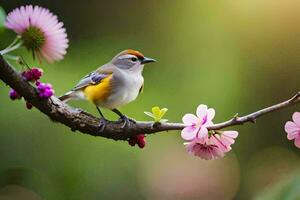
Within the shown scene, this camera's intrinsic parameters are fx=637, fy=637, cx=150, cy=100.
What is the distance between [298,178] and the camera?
1.63 feet

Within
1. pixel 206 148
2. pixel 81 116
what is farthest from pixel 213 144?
pixel 81 116

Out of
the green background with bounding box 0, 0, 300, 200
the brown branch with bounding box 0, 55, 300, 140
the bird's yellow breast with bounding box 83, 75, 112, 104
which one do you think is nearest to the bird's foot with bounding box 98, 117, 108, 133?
the brown branch with bounding box 0, 55, 300, 140

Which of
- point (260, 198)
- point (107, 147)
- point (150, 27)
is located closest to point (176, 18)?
point (150, 27)

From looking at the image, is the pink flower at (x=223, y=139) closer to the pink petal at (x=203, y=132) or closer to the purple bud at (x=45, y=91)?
the pink petal at (x=203, y=132)

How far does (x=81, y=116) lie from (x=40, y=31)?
0.41ft

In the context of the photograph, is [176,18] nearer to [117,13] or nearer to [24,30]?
[117,13]

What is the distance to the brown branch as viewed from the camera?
474mm

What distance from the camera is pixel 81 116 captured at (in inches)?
21.7

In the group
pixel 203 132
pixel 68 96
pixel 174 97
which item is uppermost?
pixel 174 97

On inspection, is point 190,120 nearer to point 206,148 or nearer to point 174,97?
point 206,148

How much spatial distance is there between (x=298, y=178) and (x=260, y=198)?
0.05 metres

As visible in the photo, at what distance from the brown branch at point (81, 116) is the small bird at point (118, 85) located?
95mm

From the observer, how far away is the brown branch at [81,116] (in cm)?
47

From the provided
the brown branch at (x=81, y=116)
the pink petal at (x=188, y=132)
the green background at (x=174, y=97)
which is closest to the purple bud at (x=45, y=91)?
the brown branch at (x=81, y=116)
